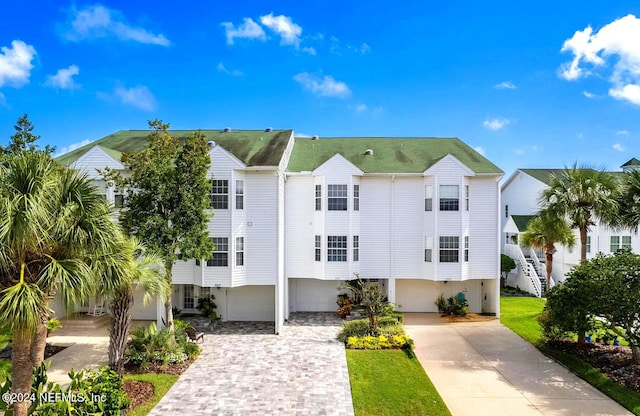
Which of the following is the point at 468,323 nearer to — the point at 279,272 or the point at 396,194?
the point at 396,194

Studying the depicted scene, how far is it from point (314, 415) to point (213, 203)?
11892mm

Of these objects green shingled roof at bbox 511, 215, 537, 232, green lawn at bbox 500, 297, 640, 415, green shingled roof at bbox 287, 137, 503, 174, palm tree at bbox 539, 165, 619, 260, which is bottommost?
green lawn at bbox 500, 297, 640, 415

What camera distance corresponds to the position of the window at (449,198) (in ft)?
70.8

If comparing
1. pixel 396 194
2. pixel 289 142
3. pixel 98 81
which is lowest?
pixel 396 194

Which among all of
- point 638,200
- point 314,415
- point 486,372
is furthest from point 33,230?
point 638,200

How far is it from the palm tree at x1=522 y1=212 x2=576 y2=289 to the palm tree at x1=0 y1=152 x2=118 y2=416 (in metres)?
23.1

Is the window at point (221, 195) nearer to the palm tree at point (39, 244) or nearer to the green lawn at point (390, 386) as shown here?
the green lawn at point (390, 386)

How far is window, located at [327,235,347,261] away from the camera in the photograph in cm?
2142

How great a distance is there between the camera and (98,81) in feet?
63.5

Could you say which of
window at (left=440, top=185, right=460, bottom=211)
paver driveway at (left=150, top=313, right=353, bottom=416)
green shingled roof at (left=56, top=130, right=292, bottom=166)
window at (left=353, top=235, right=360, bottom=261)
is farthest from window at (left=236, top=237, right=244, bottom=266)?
window at (left=440, top=185, right=460, bottom=211)

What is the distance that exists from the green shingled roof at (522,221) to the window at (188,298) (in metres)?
27.8

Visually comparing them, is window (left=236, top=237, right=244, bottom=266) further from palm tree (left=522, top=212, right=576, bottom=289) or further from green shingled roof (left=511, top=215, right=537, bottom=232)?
green shingled roof (left=511, top=215, right=537, bottom=232)

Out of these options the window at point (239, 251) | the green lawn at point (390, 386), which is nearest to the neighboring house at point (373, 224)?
the window at point (239, 251)

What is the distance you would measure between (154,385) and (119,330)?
7.33ft
